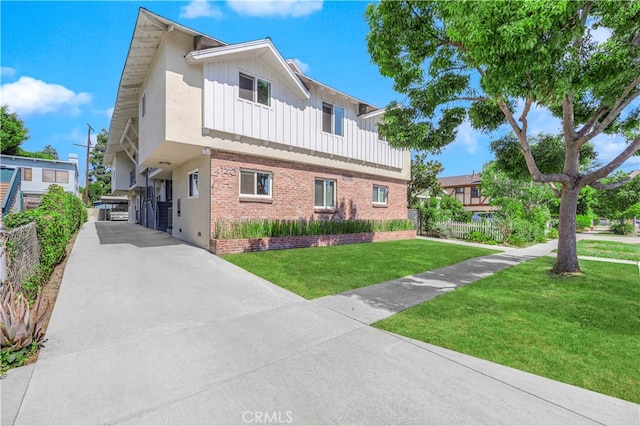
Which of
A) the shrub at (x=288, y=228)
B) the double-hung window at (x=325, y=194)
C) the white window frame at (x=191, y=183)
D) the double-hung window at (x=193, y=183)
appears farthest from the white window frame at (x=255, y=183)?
the double-hung window at (x=325, y=194)

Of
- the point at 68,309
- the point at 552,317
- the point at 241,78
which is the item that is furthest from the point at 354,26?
the point at 68,309

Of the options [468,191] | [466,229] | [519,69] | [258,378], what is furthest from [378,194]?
[468,191]

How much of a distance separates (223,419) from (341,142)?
43.2ft

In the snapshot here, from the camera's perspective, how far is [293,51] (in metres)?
13.2

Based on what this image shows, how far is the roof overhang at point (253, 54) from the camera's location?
9.25 m

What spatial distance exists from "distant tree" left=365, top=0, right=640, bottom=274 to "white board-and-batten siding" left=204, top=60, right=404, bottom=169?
15.7ft

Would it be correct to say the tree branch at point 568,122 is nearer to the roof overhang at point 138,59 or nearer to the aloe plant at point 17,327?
the roof overhang at point 138,59

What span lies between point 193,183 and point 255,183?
2.93 metres

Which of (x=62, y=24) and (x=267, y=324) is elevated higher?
(x=62, y=24)

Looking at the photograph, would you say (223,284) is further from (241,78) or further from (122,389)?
(241,78)

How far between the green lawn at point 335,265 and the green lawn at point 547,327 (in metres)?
1.83

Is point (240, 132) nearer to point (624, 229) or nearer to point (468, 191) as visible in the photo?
point (624, 229)

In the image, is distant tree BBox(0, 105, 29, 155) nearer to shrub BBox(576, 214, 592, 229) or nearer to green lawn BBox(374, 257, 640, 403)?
green lawn BBox(374, 257, 640, 403)

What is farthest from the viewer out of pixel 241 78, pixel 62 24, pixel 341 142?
pixel 341 142
